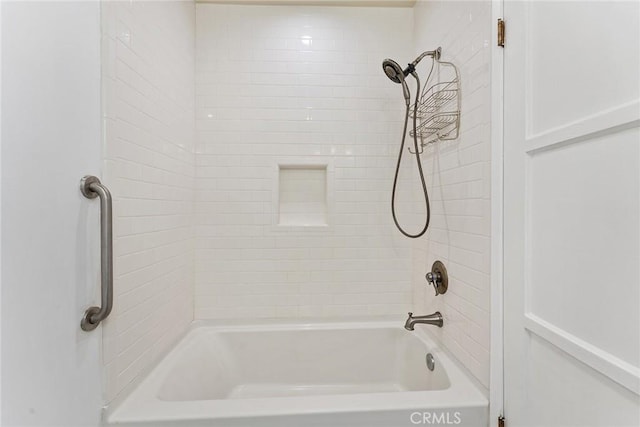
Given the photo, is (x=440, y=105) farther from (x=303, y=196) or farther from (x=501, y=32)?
(x=303, y=196)

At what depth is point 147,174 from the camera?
Answer: 1.31 meters

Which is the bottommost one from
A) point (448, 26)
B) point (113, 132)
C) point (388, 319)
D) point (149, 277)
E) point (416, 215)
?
point (388, 319)

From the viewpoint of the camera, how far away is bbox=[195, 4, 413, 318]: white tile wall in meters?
1.89

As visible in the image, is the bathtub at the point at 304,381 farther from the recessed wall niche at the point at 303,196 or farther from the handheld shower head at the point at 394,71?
the handheld shower head at the point at 394,71

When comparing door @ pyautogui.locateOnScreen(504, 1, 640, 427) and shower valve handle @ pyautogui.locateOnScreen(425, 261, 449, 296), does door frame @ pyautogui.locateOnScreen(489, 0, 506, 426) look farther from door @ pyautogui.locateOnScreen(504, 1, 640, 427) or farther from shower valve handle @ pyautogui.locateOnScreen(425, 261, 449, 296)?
shower valve handle @ pyautogui.locateOnScreen(425, 261, 449, 296)

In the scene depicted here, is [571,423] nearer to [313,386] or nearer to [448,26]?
[313,386]

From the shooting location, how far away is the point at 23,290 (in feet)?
2.48

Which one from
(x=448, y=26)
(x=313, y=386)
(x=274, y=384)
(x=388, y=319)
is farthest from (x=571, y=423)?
(x=448, y=26)

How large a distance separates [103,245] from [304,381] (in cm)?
136

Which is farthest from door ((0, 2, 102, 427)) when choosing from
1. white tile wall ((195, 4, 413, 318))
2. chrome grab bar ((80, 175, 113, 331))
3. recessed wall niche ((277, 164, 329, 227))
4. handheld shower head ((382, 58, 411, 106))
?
handheld shower head ((382, 58, 411, 106))

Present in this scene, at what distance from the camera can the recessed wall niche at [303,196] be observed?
1976 mm

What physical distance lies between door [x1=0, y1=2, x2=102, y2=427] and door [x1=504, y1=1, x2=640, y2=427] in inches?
52.9

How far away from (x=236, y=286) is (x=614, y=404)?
1683 millimetres

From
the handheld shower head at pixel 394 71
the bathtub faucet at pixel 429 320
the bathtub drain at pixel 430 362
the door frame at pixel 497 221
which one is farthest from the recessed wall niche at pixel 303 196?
the door frame at pixel 497 221
